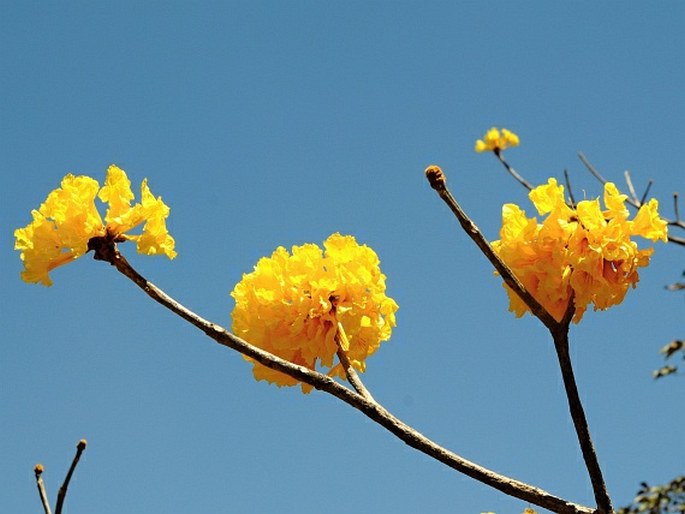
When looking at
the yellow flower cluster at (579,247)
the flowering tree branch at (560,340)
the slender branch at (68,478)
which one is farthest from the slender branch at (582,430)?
Answer: the slender branch at (68,478)

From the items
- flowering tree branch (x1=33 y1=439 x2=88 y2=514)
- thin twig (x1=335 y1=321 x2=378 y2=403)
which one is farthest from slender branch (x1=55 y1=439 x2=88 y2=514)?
thin twig (x1=335 y1=321 x2=378 y2=403)

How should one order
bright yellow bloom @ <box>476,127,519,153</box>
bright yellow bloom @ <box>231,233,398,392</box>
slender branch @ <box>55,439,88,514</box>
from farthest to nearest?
bright yellow bloom @ <box>476,127,519,153</box>
bright yellow bloom @ <box>231,233,398,392</box>
slender branch @ <box>55,439,88,514</box>

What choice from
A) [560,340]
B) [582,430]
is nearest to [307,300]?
[560,340]

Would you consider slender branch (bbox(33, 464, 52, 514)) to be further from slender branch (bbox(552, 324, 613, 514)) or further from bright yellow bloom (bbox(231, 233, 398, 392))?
slender branch (bbox(552, 324, 613, 514))

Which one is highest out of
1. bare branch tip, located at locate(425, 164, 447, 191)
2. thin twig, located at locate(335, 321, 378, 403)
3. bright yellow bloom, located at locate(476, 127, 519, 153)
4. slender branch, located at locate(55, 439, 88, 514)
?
bright yellow bloom, located at locate(476, 127, 519, 153)

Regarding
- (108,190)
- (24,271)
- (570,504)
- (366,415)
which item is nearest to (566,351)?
(570,504)

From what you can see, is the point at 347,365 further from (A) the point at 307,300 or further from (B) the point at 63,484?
(B) the point at 63,484

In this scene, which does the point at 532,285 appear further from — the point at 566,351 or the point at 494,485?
the point at 494,485
